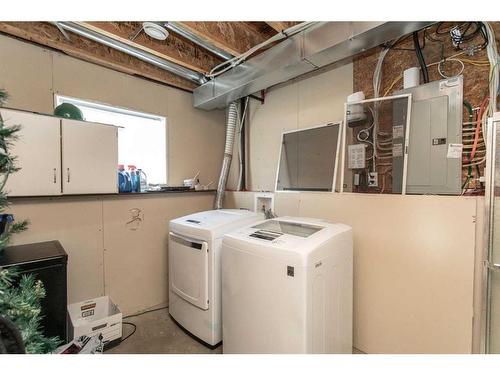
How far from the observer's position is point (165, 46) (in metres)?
2.32

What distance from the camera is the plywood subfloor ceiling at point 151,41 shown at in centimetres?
193

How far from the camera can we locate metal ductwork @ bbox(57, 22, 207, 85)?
6.47 ft

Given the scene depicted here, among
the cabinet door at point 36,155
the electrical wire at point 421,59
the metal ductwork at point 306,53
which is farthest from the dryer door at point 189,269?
the electrical wire at point 421,59

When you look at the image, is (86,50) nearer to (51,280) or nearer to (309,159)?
(51,280)

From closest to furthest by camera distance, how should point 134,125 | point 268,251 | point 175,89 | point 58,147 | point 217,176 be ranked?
point 268,251
point 58,147
point 134,125
point 175,89
point 217,176

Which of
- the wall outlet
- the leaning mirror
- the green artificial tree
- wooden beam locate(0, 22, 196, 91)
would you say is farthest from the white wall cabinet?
the wall outlet

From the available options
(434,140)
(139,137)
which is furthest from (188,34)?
(434,140)

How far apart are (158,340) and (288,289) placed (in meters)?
1.50

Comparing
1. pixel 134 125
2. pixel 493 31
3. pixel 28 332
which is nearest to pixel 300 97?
pixel 493 31

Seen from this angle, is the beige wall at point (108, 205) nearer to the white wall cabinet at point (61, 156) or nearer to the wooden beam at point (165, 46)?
the white wall cabinet at point (61, 156)
